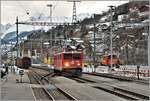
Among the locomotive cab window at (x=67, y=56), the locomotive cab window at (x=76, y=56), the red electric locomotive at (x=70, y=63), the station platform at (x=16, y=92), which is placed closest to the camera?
the station platform at (x=16, y=92)

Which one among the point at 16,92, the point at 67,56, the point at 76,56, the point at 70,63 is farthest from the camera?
the point at 76,56

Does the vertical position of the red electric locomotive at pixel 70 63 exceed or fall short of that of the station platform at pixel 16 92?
it exceeds it

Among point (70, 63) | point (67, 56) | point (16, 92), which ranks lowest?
point (16, 92)

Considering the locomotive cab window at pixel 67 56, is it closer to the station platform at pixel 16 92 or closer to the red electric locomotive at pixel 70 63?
the red electric locomotive at pixel 70 63

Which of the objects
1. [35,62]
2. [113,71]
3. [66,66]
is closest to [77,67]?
[66,66]

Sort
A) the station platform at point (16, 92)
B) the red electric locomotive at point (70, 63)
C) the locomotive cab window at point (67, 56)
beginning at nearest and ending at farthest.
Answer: the station platform at point (16, 92) → the red electric locomotive at point (70, 63) → the locomotive cab window at point (67, 56)

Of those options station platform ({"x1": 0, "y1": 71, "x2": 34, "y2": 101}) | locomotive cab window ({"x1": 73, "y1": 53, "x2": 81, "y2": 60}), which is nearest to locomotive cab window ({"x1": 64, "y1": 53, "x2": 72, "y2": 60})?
locomotive cab window ({"x1": 73, "y1": 53, "x2": 81, "y2": 60})

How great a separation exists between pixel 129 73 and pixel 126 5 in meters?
110

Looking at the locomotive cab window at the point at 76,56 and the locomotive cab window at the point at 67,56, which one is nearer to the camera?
the locomotive cab window at the point at 67,56

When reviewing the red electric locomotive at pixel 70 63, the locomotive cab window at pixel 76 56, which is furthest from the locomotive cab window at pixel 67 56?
the locomotive cab window at pixel 76 56

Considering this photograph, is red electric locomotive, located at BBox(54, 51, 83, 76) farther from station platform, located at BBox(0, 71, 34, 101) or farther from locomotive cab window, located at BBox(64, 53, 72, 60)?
station platform, located at BBox(0, 71, 34, 101)

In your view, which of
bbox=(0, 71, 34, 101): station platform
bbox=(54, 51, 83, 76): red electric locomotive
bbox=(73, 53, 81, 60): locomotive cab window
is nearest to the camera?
bbox=(0, 71, 34, 101): station platform

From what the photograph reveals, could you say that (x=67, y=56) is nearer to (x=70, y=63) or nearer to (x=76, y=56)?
(x=70, y=63)

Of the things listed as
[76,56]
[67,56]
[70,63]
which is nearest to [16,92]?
[70,63]
